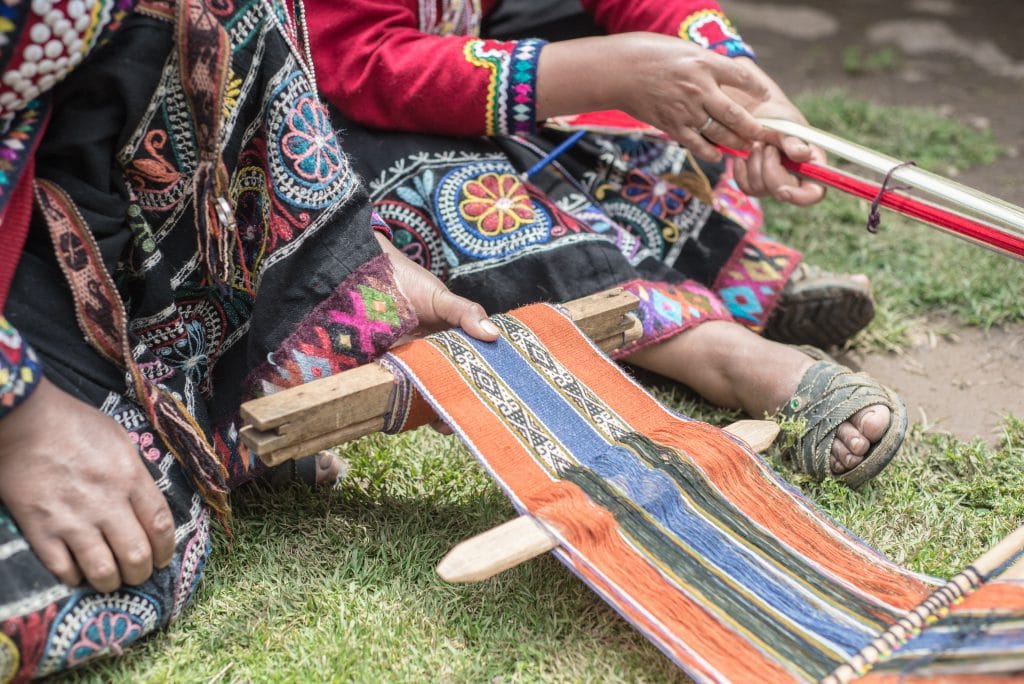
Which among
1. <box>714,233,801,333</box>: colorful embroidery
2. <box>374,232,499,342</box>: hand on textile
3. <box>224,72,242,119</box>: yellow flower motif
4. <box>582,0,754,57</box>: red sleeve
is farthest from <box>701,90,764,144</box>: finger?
<box>224,72,242,119</box>: yellow flower motif

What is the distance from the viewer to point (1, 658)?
1122 mm

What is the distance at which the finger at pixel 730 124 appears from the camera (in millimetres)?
1767

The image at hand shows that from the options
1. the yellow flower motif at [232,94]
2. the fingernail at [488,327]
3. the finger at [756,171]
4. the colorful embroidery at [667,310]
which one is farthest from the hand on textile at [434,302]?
the finger at [756,171]

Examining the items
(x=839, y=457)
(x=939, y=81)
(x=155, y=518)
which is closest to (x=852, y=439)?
(x=839, y=457)

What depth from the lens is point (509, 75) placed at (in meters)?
1.83

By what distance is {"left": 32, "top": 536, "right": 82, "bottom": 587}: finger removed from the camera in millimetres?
1167

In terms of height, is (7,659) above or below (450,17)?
below

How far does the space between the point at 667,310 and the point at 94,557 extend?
1125 mm

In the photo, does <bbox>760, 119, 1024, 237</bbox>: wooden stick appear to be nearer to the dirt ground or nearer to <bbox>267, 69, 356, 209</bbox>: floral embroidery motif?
the dirt ground

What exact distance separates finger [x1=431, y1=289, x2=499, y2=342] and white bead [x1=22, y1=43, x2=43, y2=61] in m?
0.64

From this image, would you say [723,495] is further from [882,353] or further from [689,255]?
[882,353]

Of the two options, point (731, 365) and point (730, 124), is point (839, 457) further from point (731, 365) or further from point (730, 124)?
point (730, 124)

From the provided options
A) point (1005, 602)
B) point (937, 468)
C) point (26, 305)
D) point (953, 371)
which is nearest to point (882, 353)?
point (953, 371)

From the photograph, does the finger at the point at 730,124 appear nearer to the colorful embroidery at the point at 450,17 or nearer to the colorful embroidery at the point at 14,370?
the colorful embroidery at the point at 450,17
